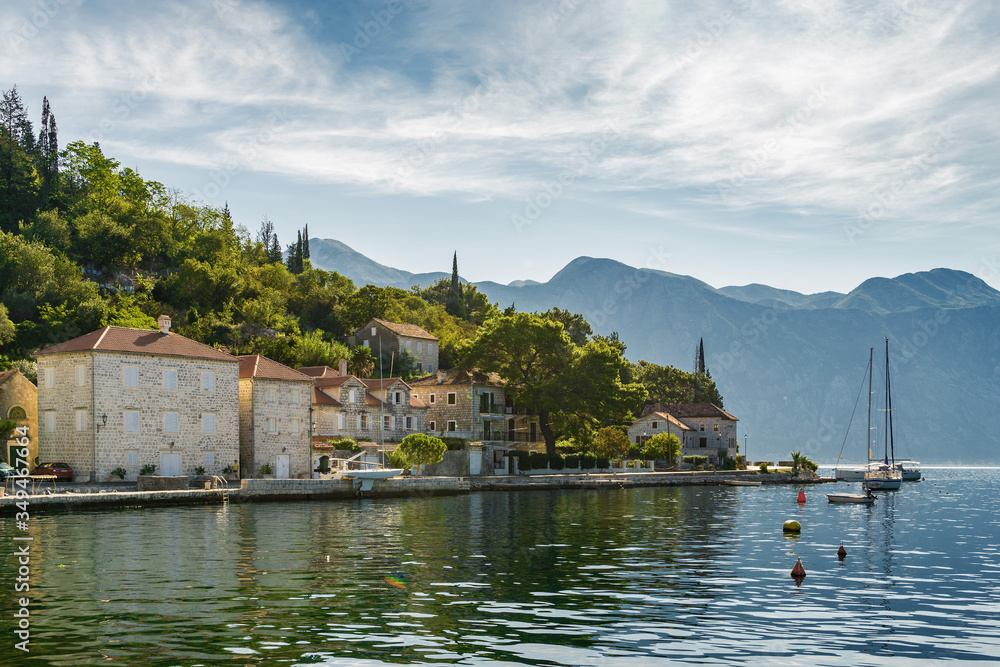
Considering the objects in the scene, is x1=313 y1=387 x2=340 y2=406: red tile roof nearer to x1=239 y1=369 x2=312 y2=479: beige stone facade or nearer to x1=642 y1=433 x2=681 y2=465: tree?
x1=239 y1=369 x2=312 y2=479: beige stone facade

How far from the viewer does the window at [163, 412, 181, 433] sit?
194 ft

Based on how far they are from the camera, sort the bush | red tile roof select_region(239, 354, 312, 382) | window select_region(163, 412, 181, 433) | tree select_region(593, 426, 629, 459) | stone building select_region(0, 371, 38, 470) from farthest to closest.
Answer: tree select_region(593, 426, 629, 459), the bush, red tile roof select_region(239, 354, 312, 382), stone building select_region(0, 371, 38, 470), window select_region(163, 412, 181, 433)

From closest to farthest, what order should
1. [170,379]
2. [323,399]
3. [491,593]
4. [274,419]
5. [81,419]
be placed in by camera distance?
[491,593]
[81,419]
[170,379]
[274,419]
[323,399]

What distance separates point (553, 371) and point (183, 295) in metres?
41.6

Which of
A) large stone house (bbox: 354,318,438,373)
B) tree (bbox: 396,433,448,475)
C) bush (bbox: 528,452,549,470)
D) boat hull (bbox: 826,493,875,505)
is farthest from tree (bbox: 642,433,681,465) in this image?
tree (bbox: 396,433,448,475)

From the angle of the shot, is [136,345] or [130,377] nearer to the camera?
[130,377]

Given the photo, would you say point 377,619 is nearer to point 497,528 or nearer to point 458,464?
point 497,528

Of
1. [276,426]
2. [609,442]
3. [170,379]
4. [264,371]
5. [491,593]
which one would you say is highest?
[264,371]

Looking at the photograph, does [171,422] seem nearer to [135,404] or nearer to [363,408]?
[135,404]

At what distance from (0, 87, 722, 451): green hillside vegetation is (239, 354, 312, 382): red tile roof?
18.4 m

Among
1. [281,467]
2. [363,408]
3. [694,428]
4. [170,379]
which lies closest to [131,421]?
[170,379]

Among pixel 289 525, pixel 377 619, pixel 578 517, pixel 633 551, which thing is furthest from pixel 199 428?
pixel 377 619

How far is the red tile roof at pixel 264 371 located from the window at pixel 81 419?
12976 mm

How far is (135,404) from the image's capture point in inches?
2264
